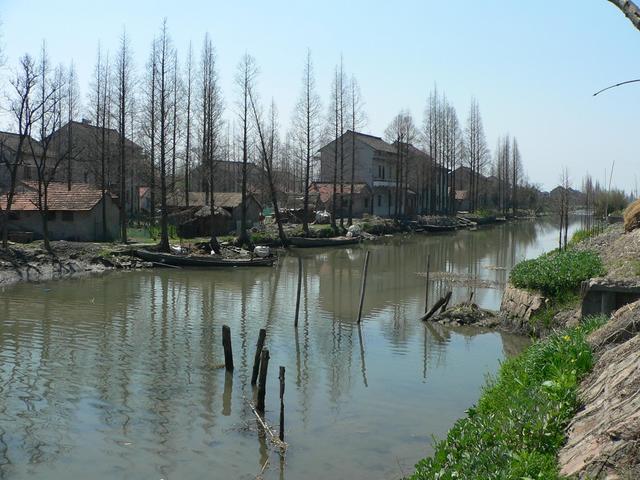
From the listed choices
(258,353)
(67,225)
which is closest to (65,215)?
(67,225)

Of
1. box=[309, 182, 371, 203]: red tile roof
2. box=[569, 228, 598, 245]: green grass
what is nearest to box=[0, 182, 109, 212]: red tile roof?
box=[569, 228, 598, 245]: green grass

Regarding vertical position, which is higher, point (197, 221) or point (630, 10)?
point (630, 10)

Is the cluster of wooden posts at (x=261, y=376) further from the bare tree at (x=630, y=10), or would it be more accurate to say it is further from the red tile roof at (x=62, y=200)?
the red tile roof at (x=62, y=200)

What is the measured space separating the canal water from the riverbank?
272cm

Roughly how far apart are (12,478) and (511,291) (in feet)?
46.5

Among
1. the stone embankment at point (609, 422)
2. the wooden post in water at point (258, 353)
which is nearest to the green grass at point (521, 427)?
the stone embankment at point (609, 422)

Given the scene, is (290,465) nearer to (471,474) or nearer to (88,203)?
(471,474)

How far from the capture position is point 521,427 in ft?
22.2

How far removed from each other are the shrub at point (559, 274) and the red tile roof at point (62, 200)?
26533 mm

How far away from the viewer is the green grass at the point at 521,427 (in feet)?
19.7

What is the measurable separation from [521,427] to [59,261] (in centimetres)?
2822

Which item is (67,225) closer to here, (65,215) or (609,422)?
(65,215)

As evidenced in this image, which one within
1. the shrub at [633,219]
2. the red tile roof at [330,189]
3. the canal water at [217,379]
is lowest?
the canal water at [217,379]

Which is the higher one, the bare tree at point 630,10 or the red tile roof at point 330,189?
the red tile roof at point 330,189
